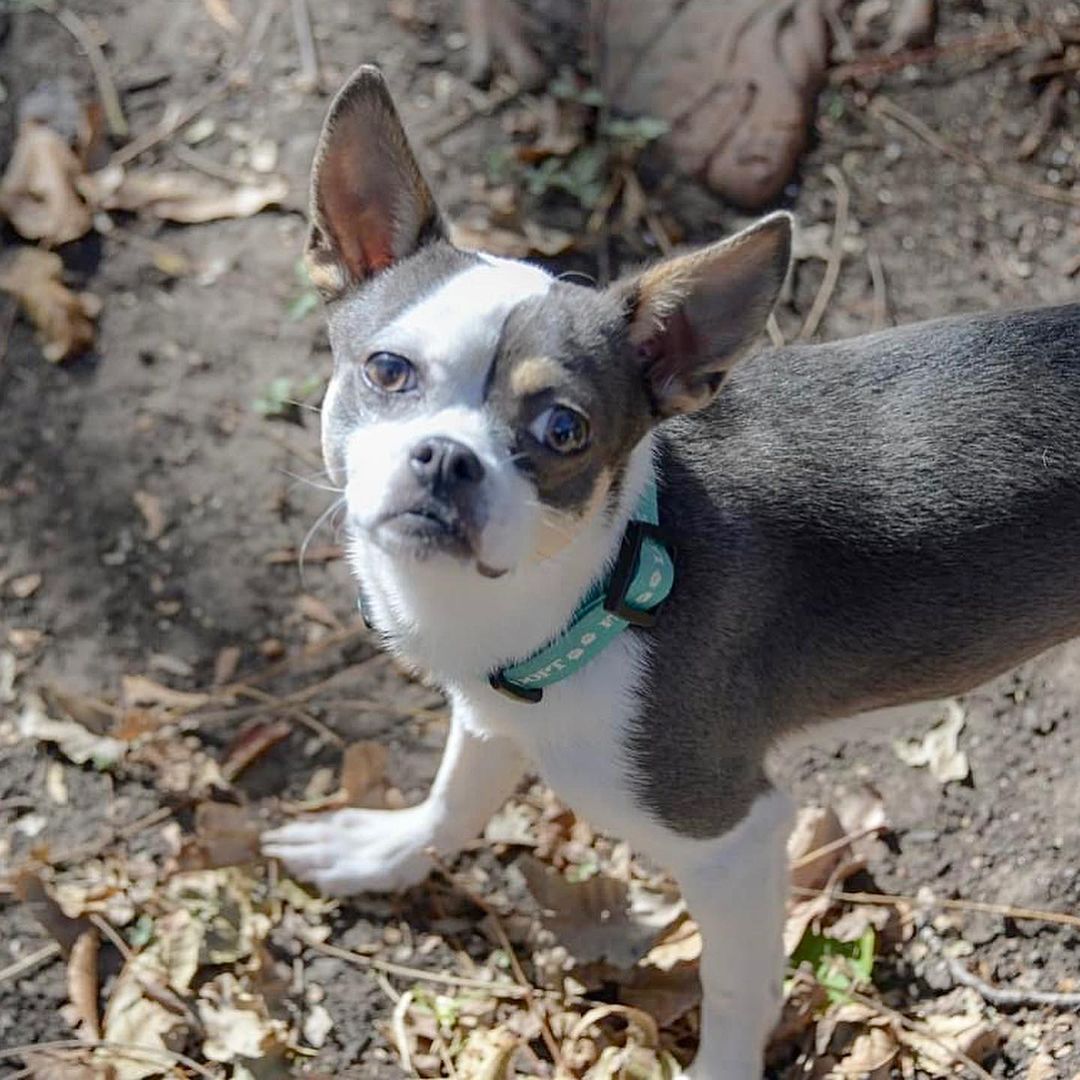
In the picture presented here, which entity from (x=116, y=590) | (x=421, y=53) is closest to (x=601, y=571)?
(x=116, y=590)

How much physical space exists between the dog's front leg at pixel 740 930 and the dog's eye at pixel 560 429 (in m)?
0.94

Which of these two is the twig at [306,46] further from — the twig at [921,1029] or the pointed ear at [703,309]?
the twig at [921,1029]

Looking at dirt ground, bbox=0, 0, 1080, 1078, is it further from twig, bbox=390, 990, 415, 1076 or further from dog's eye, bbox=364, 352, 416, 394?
dog's eye, bbox=364, 352, 416, 394

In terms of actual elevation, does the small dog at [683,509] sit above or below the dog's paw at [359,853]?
above

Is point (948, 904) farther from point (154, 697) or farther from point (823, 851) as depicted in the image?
point (154, 697)

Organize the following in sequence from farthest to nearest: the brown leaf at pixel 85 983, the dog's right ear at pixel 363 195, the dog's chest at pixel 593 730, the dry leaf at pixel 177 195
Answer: the dry leaf at pixel 177 195
the brown leaf at pixel 85 983
the dog's chest at pixel 593 730
the dog's right ear at pixel 363 195

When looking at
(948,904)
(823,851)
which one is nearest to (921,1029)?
(948,904)

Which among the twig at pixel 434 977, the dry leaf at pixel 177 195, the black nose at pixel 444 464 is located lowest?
the twig at pixel 434 977

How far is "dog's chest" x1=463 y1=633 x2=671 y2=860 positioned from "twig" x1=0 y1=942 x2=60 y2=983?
1370mm

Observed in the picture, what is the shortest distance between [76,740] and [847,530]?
6.98ft

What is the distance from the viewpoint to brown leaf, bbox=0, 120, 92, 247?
494 cm

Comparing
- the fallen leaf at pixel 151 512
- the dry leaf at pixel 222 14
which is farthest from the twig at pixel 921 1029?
the dry leaf at pixel 222 14

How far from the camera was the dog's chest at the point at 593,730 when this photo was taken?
299cm

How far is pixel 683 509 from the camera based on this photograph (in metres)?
3.04
